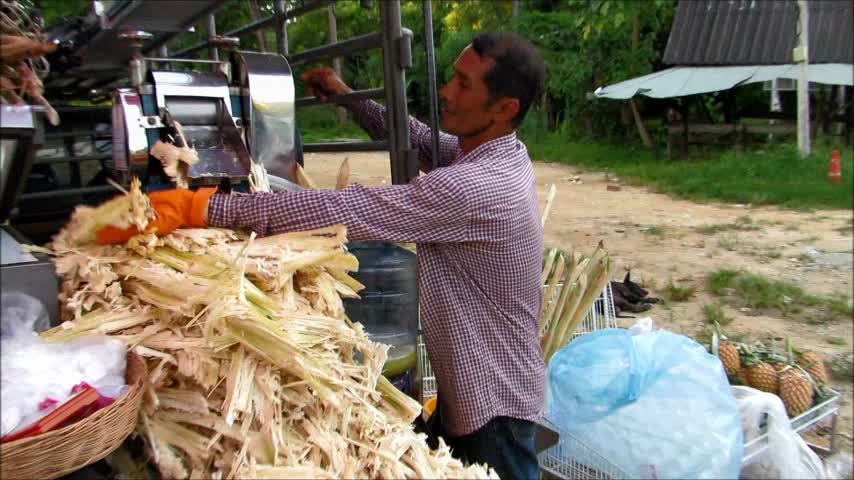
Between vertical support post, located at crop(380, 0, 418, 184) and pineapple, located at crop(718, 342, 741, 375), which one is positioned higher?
vertical support post, located at crop(380, 0, 418, 184)

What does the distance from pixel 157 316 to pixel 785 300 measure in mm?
5247

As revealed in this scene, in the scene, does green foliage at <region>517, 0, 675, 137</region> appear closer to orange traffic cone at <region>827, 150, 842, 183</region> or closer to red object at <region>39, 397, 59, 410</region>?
orange traffic cone at <region>827, 150, 842, 183</region>

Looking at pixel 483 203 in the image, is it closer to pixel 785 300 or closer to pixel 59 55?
pixel 59 55

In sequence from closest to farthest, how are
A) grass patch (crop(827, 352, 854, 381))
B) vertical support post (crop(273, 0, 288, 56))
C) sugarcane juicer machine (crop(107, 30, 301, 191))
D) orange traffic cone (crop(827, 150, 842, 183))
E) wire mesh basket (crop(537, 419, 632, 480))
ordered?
sugarcane juicer machine (crop(107, 30, 301, 191)), wire mesh basket (crop(537, 419, 632, 480)), vertical support post (crop(273, 0, 288, 56)), grass patch (crop(827, 352, 854, 381)), orange traffic cone (crop(827, 150, 842, 183))

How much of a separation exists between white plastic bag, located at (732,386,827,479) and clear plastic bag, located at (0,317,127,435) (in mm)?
2150

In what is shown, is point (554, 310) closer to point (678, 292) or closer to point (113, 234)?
point (113, 234)

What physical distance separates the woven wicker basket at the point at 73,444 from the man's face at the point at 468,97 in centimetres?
121

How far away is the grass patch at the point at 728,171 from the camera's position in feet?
17.8

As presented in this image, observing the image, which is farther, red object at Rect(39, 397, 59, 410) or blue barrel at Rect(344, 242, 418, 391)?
blue barrel at Rect(344, 242, 418, 391)

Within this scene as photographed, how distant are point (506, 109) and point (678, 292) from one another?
4.13 meters

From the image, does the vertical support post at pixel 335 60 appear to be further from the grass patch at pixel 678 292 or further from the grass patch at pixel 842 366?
the grass patch at pixel 842 366

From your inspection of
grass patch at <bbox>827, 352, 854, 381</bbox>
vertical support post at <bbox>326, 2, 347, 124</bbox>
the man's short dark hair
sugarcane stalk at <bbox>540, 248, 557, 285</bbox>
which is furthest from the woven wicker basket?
grass patch at <bbox>827, 352, 854, 381</bbox>

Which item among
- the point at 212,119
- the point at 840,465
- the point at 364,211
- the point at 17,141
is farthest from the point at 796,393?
the point at 17,141

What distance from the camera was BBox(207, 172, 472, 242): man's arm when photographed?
1818mm
